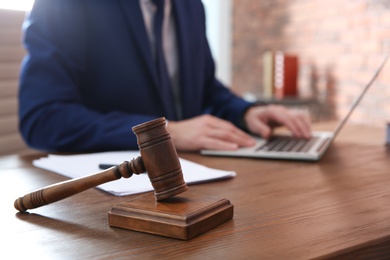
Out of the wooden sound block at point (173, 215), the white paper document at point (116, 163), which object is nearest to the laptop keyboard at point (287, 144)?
the white paper document at point (116, 163)

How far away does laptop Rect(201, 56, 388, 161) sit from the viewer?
1.05 meters

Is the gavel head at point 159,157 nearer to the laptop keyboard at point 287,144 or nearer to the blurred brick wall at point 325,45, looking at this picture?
the laptop keyboard at point 287,144

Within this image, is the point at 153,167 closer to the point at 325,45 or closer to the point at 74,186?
the point at 74,186

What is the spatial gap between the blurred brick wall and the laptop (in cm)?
160

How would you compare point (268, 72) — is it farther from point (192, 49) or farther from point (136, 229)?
point (136, 229)

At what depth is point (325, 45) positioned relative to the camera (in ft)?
10.5

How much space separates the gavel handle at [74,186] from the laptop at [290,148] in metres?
0.52

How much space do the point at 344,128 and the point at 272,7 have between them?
237 cm

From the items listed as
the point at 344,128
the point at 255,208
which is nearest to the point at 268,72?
the point at 344,128

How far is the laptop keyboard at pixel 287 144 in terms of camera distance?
1.13 metres

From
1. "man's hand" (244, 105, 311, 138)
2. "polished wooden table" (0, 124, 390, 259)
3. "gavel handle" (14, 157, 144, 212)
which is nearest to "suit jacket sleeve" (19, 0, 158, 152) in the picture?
"polished wooden table" (0, 124, 390, 259)

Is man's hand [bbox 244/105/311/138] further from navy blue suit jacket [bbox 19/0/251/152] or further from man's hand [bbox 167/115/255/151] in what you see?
Answer: man's hand [bbox 167/115/255/151]

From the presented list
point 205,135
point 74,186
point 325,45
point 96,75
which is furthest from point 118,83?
point 325,45

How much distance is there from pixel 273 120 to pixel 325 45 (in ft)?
6.54
